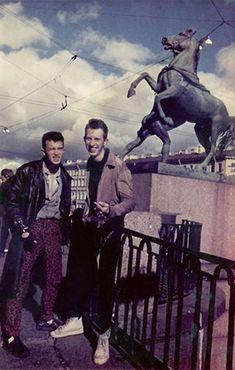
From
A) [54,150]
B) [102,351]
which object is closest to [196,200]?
[54,150]

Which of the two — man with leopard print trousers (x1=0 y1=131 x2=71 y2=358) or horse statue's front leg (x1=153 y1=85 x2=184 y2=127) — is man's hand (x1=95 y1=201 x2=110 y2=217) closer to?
man with leopard print trousers (x1=0 y1=131 x2=71 y2=358)

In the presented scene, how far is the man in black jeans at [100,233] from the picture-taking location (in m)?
2.41

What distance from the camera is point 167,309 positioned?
2.26 metres

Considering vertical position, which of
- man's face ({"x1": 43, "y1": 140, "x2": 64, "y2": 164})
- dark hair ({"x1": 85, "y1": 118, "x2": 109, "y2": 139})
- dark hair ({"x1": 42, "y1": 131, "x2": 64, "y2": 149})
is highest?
dark hair ({"x1": 85, "y1": 118, "x2": 109, "y2": 139})

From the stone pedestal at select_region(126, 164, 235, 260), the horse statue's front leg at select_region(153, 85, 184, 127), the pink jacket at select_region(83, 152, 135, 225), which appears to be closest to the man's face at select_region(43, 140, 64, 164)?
the pink jacket at select_region(83, 152, 135, 225)

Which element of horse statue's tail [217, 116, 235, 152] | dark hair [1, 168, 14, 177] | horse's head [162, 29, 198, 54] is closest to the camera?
dark hair [1, 168, 14, 177]

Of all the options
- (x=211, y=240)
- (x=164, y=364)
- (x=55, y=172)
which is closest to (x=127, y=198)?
(x=55, y=172)

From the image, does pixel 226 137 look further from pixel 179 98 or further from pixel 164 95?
pixel 164 95

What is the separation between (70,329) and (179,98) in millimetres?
4399

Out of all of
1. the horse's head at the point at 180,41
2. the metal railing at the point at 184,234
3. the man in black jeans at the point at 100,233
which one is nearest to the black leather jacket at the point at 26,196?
the man in black jeans at the point at 100,233

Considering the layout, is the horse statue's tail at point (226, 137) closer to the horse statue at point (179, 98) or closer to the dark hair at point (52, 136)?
the horse statue at point (179, 98)

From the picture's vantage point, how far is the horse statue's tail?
6.96 m

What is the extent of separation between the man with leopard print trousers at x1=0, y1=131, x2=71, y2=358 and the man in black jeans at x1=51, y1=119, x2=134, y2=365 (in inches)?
5.7

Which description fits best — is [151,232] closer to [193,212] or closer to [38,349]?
[38,349]
